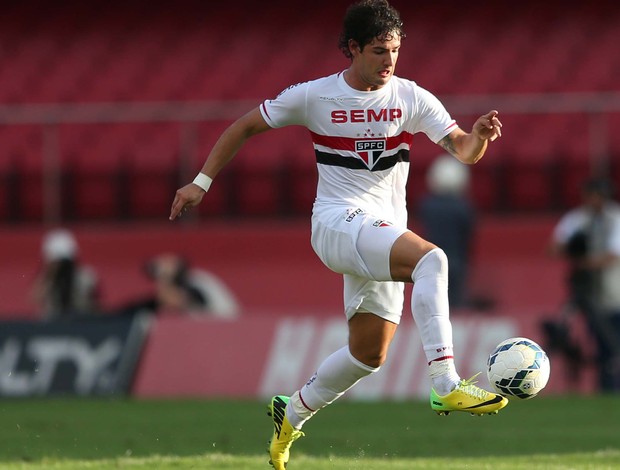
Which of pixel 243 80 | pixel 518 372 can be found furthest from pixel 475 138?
pixel 243 80

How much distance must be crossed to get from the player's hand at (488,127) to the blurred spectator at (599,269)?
7.15 metres

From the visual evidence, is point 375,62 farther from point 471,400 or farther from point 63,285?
point 63,285

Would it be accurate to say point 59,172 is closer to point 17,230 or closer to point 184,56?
point 17,230

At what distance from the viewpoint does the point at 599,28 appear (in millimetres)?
20641

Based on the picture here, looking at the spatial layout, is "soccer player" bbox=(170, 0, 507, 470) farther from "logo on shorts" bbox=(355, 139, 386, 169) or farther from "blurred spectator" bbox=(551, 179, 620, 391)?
"blurred spectator" bbox=(551, 179, 620, 391)

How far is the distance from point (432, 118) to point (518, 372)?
5.05 feet

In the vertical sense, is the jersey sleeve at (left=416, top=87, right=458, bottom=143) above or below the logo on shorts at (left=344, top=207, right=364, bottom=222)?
above

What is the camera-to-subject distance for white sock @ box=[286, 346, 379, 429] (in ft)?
27.4

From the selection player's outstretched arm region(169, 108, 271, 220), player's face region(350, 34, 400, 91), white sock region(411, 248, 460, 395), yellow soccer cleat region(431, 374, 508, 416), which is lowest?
yellow soccer cleat region(431, 374, 508, 416)

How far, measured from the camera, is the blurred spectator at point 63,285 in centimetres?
1655

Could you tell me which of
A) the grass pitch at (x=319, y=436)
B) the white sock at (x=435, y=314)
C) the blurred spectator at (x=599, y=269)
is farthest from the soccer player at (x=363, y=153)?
the blurred spectator at (x=599, y=269)

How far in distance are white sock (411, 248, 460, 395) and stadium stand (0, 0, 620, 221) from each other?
946cm

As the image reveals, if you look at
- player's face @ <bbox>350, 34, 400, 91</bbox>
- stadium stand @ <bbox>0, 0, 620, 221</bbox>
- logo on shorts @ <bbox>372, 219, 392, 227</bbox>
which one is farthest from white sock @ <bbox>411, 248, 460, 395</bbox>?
stadium stand @ <bbox>0, 0, 620, 221</bbox>

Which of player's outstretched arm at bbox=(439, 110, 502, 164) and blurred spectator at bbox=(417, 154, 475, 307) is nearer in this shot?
player's outstretched arm at bbox=(439, 110, 502, 164)
